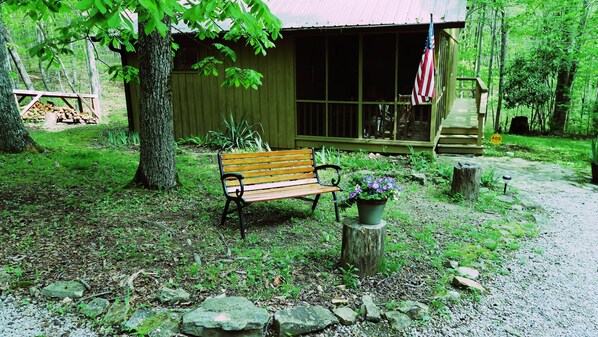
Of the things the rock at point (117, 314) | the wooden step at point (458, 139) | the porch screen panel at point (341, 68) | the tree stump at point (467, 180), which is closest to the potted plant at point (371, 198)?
the rock at point (117, 314)

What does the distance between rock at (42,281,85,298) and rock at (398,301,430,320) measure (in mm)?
2270

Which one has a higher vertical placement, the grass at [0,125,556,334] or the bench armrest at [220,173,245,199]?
the bench armrest at [220,173,245,199]

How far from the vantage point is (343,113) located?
28.2 ft

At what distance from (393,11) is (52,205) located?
20.9ft

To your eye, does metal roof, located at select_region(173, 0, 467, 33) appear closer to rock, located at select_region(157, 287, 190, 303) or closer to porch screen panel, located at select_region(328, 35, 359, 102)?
porch screen panel, located at select_region(328, 35, 359, 102)

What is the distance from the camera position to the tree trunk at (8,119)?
664 centimetres

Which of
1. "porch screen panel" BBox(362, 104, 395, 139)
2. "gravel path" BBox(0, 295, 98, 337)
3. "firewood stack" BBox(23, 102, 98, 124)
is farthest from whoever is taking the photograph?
"firewood stack" BBox(23, 102, 98, 124)

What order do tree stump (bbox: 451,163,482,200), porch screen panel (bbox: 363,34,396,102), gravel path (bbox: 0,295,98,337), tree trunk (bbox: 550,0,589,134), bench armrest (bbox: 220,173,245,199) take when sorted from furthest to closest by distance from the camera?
tree trunk (bbox: 550,0,589,134) → porch screen panel (bbox: 363,34,396,102) → tree stump (bbox: 451,163,482,200) → bench armrest (bbox: 220,173,245,199) → gravel path (bbox: 0,295,98,337)

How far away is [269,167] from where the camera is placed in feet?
15.5

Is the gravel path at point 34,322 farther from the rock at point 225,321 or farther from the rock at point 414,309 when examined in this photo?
the rock at point 414,309

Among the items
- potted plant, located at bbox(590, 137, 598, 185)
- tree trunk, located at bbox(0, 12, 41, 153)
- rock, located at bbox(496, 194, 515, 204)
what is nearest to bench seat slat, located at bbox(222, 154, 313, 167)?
rock, located at bbox(496, 194, 515, 204)

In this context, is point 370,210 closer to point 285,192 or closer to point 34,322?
point 285,192

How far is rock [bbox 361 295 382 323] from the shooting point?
2795mm

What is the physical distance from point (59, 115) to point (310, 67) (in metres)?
8.29
